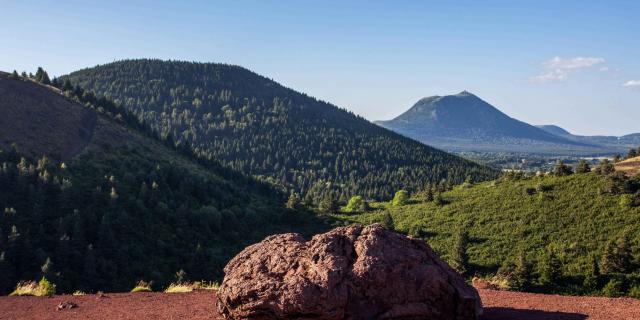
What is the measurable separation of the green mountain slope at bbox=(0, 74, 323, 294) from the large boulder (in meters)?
29.1

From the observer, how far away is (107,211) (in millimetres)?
49938

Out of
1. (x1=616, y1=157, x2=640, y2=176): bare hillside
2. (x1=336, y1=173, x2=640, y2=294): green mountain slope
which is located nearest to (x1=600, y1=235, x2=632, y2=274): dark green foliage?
(x1=336, y1=173, x2=640, y2=294): green mountain slope

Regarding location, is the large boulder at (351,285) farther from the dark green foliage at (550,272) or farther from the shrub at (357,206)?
the shrub at (357,206)

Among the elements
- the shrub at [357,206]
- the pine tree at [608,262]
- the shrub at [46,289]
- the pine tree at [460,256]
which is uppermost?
the shrub at [46,289]

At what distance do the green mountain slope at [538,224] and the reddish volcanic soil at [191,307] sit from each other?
81.3ft

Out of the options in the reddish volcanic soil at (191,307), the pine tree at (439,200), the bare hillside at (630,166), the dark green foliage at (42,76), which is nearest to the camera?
the reddish volcanic soil at (191,307)

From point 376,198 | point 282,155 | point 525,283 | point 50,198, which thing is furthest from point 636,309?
point 282,155

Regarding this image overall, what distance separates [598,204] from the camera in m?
54.6

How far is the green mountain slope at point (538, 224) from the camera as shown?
1697 inches

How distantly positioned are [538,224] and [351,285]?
49.9 m

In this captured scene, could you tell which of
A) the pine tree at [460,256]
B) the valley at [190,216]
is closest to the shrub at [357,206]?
the valley at [190,216]

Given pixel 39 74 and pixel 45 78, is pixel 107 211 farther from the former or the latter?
pixel 39 74

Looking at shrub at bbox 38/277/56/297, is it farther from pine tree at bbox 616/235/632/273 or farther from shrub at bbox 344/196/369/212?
shrub at bbox 344/196/369/212

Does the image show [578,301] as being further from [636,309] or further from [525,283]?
[525,283]
